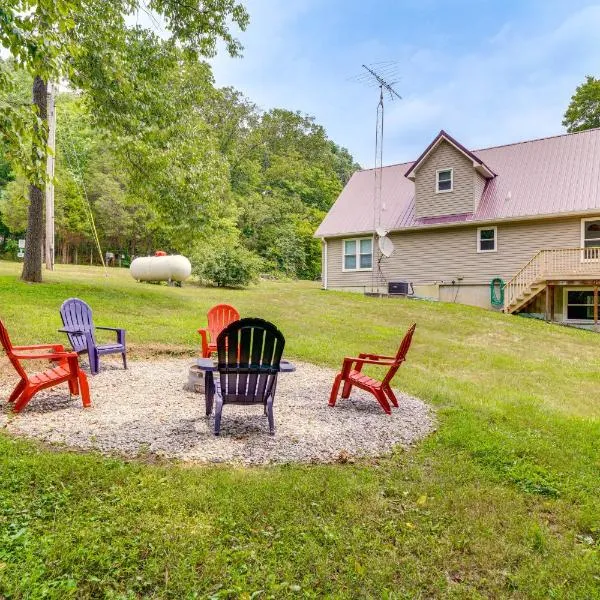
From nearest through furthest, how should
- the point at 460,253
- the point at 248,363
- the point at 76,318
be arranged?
the point at 248,363
the point at 76,318
the point at 460,253

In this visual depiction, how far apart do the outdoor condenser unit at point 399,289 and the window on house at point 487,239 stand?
2.97 metres

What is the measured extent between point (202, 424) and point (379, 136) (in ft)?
51.4

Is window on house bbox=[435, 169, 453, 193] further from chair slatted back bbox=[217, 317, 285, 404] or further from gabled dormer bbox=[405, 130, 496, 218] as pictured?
chair slatted back bbox=[217, 317, 285, 404]

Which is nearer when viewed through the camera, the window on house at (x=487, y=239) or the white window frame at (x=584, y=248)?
the white window frame at (x=584, y=248)

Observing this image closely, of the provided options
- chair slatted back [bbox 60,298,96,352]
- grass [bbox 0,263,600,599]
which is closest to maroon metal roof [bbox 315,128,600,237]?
grass [bbox 0,263,600,599]

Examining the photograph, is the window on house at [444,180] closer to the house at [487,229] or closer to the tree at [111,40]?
the house at [487,229]

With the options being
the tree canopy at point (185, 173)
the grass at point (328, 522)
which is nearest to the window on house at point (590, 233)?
the tree canopy at point (185, 173)

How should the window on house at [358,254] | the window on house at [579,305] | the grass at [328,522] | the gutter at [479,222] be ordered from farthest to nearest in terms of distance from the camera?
the window on house at [358,254], the window on house at [579,305], the gutter at [479,222], the grass at [328,522]

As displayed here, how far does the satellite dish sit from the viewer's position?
17.9 metres

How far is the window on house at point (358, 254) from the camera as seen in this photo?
18984mm

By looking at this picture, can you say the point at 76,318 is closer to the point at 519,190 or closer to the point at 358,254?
the point at 358,254

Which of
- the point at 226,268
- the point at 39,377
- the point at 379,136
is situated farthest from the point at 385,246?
the point at 39,377

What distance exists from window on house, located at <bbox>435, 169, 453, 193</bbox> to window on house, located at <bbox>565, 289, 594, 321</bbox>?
5.69 metres

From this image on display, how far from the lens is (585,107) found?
27297mm
